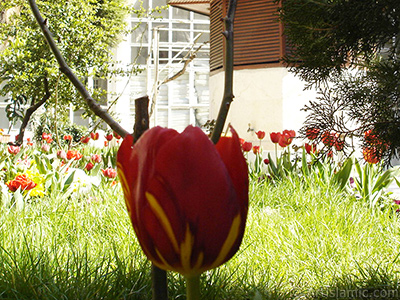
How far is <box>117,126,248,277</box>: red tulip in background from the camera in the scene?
11.5 inches

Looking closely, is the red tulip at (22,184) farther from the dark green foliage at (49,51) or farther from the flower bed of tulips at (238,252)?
the dark green foliage at (49,51)

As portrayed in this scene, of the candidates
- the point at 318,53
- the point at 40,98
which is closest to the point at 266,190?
the point at 318,53

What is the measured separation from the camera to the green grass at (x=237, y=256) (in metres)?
1.26

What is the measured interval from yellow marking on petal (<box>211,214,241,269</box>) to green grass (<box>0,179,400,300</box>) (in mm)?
661

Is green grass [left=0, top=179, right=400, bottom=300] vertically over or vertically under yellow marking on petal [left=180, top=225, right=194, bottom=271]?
under

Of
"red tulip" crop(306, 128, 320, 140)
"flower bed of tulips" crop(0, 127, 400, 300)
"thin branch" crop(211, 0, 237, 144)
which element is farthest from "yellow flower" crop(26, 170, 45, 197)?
"thin branch" crop(211, 0, 237, 144)

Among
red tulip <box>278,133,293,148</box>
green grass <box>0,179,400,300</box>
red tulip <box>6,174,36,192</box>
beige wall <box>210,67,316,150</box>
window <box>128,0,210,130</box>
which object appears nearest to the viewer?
green grass <box>0,179,400,300</box>

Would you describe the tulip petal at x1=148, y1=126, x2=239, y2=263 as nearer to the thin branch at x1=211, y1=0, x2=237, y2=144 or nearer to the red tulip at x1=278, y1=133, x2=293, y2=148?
the thin branch at x1=211, y1=0, x2=237, y2=144

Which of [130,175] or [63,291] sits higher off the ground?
[130,175]

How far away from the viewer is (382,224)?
2.29m

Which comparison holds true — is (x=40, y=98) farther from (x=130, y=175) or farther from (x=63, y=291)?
(x=130, y=175)

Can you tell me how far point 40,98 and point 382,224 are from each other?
582 centimetres

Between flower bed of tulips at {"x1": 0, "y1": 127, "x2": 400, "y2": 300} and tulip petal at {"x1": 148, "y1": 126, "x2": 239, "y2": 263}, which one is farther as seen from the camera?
flower bed of tulips at {"x1": 0, "y1": 127, "x2": 400, "y2": 300}

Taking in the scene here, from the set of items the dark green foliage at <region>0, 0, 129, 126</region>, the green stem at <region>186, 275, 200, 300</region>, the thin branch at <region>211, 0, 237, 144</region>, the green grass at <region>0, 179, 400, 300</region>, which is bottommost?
the green grass at <region>0, 179, 400, 300</region>
